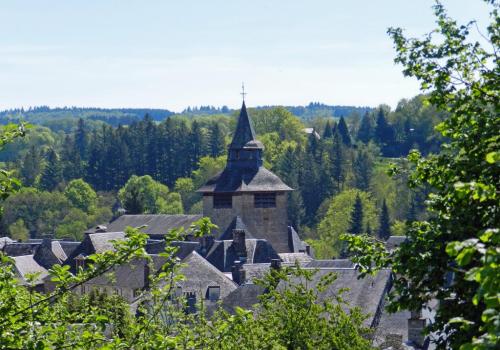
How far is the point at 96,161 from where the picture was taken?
476ft

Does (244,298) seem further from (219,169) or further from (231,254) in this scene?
(219,169)

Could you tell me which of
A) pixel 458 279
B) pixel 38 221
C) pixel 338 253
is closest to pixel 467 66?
pixel 458 279

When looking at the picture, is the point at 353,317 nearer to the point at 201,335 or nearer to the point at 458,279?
the point at 201,335

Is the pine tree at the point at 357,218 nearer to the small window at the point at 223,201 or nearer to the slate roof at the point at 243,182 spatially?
the slate roof at the point at 243,182

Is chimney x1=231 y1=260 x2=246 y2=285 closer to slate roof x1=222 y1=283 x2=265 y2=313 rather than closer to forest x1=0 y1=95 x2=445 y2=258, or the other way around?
slate roof x1=222 y1=283 x2=265 y2=313

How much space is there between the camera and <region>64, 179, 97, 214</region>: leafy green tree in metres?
131

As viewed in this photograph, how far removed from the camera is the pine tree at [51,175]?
14300 cm

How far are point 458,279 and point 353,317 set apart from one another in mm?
10990

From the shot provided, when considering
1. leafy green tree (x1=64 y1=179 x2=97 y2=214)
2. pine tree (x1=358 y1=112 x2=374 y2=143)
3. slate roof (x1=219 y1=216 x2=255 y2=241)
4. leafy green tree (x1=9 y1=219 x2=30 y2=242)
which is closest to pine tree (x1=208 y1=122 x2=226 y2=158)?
leafy green tree (x1=64 y1=179 x2=97 y2=214)

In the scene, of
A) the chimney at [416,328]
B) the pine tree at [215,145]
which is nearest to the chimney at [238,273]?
the chimney at [416,328]

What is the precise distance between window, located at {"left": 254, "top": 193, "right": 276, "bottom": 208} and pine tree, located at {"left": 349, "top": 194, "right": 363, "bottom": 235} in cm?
2279

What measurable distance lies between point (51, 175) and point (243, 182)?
73388 millimetres

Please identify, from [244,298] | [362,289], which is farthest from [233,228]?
[362,289]

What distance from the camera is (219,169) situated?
434 ft
